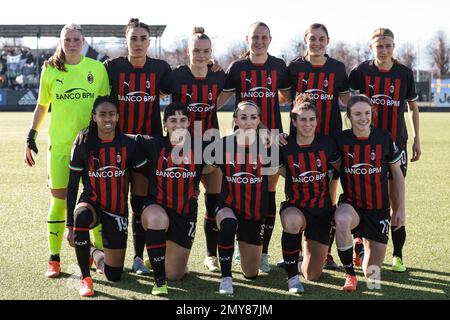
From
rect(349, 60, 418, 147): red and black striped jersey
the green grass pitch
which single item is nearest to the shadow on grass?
the green grass pitch

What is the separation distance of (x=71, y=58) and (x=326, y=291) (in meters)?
2.42

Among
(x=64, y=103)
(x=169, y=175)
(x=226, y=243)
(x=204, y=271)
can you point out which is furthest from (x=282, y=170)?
(x=64, y=103)

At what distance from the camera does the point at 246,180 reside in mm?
4160

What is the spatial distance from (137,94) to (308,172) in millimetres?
1372

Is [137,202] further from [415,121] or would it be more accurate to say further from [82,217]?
[415,121]

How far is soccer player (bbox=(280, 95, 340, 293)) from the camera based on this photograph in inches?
161

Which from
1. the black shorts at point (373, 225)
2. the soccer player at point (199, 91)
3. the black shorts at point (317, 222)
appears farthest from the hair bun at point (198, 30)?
the black shorts at point (373, 225)

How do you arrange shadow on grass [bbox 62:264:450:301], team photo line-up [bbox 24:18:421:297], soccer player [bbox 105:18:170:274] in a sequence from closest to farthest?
shadow on grass [bbox 62:264:450:301] < team photo line-up [bbox 24:18:421:297] < soccer player [bbox 105:18:170:274]

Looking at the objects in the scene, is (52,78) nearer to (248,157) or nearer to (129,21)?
(129,21)

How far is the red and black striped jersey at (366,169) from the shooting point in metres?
4.19

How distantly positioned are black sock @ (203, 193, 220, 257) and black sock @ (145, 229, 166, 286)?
679mm

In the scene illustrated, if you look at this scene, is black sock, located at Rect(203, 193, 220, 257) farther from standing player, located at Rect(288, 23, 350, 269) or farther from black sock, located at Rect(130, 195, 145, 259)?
standing player, located at Rect(288, 23, 350, 269)
